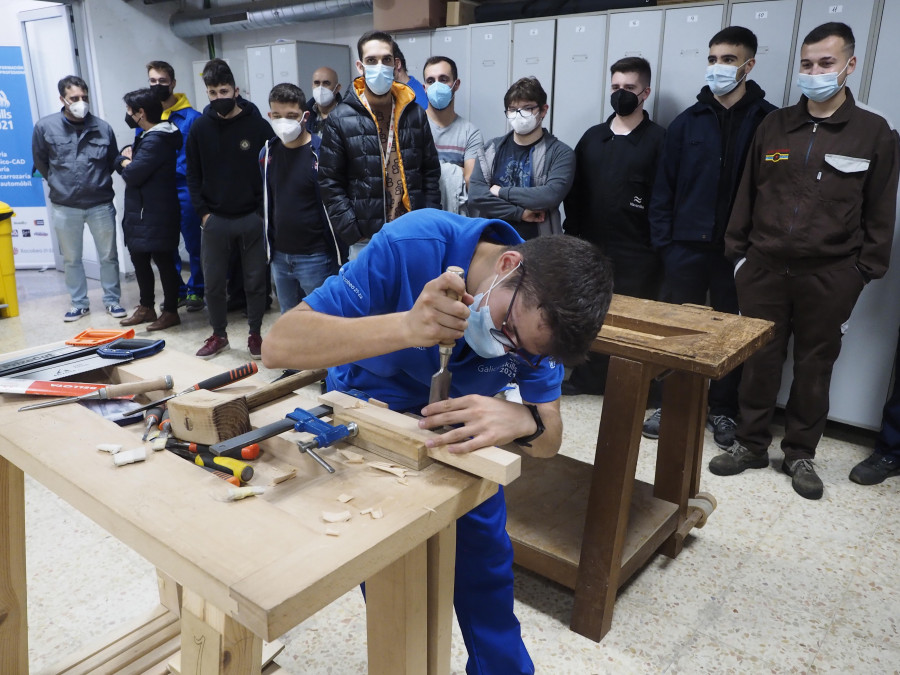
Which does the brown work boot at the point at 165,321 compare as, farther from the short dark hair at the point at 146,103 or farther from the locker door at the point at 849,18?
the locker door at the point at 849,18

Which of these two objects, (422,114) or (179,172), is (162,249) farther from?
(422,114)

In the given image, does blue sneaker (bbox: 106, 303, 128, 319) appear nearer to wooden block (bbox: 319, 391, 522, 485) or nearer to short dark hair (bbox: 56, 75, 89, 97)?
short dark hair (bbox: 56, 75, 89, 97)

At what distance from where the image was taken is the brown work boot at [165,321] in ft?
14.9

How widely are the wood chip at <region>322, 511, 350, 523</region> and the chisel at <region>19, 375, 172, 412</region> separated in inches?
23.7

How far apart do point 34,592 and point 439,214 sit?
1.70 m

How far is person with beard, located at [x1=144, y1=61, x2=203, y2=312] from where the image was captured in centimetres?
473

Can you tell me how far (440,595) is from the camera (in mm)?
1135

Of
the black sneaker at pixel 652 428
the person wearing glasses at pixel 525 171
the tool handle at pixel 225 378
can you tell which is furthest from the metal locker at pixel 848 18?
the tool handle at pixel 225 378

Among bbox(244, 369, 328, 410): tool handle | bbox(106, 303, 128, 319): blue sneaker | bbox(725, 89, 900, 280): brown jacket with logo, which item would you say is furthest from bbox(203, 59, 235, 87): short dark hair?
bbox(244, 369, 328, 410): tool handle

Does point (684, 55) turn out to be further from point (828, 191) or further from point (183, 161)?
point (183, 161)

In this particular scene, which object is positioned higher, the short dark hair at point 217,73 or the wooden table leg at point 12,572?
the short dark hair at point 217,73

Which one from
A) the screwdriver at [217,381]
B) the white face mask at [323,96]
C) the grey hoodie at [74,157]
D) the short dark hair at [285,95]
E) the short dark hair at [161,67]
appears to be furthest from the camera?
the short dark hair at [161,67]

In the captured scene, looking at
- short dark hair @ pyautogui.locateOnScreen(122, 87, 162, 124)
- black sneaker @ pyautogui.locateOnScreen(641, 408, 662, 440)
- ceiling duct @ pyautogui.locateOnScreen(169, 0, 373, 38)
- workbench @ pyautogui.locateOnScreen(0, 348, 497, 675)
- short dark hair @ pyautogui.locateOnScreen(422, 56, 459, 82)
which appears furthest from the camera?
ceiling duct @ pyautogui.locateOnScreen(169, 0, 373, 38)

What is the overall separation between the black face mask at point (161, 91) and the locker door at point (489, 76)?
2178 mm
